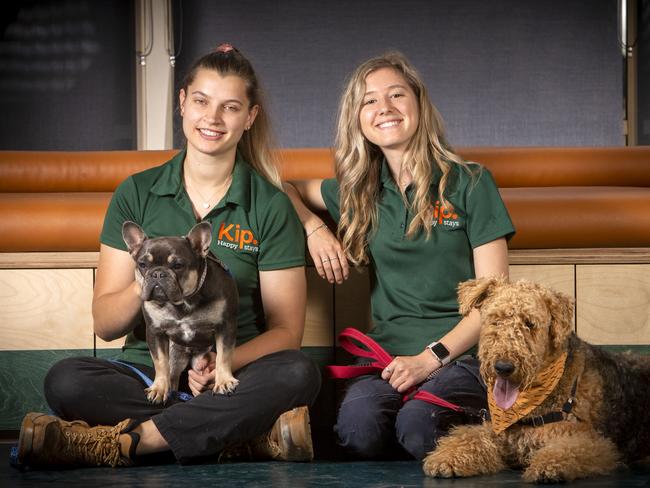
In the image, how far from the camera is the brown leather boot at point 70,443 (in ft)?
6.91

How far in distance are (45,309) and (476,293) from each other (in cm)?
133

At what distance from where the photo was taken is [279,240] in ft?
7.85

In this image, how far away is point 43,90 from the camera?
18.9 ft

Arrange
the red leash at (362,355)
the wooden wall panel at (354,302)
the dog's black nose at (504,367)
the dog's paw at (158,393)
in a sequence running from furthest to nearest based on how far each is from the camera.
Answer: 1. the wooden wall panel at (354,302)
2. the red leash at (362,355)
3. the dog's paw at (158,393)
4. the dog's black nose at (504,367)

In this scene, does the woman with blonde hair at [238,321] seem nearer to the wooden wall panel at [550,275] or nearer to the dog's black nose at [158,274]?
the dog's black nose at [158,274]

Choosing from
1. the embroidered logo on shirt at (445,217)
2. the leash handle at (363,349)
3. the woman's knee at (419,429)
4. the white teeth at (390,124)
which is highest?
the white teeth at (390,124)

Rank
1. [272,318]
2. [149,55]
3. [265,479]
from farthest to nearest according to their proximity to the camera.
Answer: [149,55] → [272,318] → [265,479]

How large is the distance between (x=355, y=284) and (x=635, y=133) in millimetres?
3658

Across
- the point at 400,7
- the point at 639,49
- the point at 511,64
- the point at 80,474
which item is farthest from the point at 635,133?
the point at 80,474

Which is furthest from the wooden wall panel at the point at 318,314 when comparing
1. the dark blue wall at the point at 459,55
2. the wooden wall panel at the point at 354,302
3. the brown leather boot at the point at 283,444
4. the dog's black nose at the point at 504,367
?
the dark blue wall at the point at 459,55

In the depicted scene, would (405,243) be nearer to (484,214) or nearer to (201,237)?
(484,214)

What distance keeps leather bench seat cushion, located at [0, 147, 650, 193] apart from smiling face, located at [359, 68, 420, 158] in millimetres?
1001

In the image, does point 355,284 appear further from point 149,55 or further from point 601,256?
point 149,55

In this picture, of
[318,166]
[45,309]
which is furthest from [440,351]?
[318,166]
